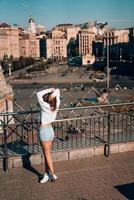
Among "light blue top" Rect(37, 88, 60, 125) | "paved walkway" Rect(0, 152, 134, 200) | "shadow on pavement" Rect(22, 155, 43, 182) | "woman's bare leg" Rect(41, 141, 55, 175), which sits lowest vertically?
"paved walkway" Rect(0, 152, 134, 200)

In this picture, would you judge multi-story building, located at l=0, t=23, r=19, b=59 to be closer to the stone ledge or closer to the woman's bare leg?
the stone ledge

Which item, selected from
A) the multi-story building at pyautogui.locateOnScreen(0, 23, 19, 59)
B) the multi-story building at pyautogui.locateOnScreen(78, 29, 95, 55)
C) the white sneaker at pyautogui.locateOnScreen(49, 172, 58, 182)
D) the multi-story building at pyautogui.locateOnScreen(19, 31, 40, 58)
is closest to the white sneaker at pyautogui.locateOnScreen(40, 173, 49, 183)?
the white sneaker at pyautogui.locateOnScreen(49, 172, 58, 182)

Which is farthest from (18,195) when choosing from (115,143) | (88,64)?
(88,64)

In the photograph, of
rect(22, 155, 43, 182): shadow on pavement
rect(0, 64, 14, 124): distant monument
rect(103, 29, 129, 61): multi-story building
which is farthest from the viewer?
rect(103, 29, 129, 61): multi-story building

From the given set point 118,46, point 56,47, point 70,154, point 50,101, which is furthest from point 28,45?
point 50,101

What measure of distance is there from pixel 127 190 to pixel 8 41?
143798 millimetres

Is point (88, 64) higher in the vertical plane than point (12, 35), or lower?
lower

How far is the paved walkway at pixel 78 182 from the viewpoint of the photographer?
641 cm

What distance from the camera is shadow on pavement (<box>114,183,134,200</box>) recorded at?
6.30 metres

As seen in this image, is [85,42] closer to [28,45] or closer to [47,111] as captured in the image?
[28,45]

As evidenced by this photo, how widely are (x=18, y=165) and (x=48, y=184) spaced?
1.18 meters

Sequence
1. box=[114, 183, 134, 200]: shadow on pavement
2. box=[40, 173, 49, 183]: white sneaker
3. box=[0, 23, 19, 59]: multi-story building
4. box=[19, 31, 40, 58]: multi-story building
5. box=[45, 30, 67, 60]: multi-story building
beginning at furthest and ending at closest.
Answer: box=[45, 30, 67, 60]: multi-story building → box=[19, 31, 40, 58]: multi-story building → box=[0, 23, 19, 59]: multi-story building → box=[40, 173, 49, 183]: white sneaker → box=[114, 183, 134, 200]: shadow on pavement

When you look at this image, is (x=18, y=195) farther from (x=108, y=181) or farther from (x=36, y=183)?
(x=108, y=181)

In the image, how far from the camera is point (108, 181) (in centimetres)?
700
